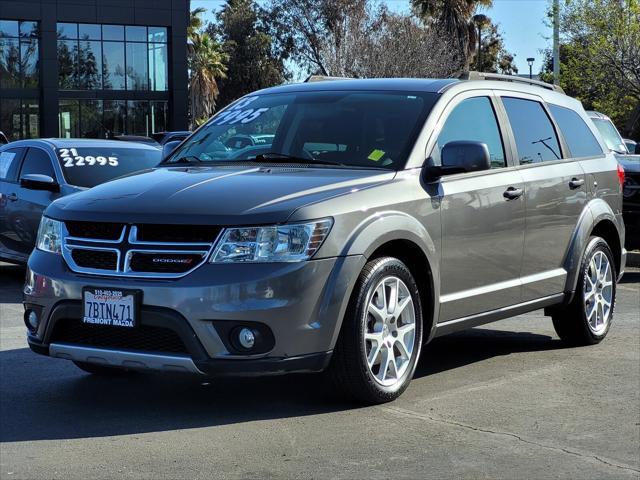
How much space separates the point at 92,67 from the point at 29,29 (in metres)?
3.17

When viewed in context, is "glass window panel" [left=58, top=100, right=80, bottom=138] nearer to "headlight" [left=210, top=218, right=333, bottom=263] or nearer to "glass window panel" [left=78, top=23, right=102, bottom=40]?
"glass window panel" [left=78, top=23, right=102, bottom=40]

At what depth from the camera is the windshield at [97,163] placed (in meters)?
11.9

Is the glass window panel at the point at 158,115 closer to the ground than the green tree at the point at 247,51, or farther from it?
closer to the ground

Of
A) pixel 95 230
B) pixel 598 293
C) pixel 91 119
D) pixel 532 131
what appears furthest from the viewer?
pixel 91 119

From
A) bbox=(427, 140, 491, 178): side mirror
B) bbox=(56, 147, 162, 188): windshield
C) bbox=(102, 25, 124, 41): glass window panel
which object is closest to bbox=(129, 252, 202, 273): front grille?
bbox=(427, 140, 491, 178): side mirror

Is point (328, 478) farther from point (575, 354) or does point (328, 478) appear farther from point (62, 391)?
point (575, 354)

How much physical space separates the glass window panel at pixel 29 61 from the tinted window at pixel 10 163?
35930 mm

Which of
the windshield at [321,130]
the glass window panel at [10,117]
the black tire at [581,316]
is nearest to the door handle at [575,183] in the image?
the black tire at [581,316]

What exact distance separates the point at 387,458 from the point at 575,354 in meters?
3.06

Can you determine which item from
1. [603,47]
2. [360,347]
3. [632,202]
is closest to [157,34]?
[603,47]

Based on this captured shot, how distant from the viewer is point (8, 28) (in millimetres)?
46906

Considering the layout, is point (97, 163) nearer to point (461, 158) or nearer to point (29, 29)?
point (461, 158)

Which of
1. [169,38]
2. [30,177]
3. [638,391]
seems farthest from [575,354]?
[169,38]

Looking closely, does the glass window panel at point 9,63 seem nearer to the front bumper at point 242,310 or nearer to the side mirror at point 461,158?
the side mirror at point 461,158
